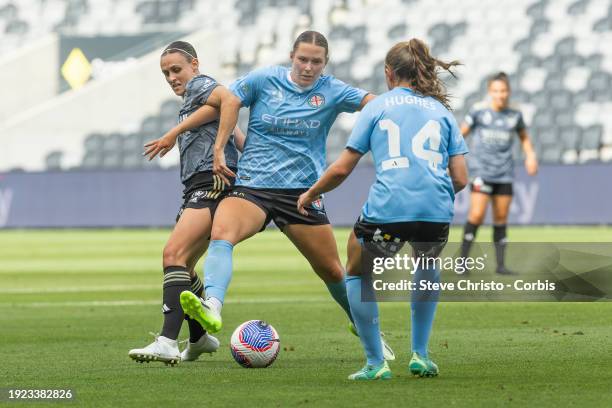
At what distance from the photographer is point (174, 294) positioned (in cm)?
880

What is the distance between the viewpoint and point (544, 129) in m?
32.4

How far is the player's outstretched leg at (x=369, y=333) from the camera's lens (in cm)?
766

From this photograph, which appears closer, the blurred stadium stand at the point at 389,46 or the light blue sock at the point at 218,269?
the light blue sock at the point at 218,269

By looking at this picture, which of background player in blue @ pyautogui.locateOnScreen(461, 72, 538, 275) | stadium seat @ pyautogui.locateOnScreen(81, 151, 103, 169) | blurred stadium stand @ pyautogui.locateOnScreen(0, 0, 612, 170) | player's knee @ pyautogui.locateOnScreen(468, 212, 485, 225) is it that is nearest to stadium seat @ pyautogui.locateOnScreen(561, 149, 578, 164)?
blurred stadium stand @ pyautogui.locateOnScreen(0, 0, 612, 170)

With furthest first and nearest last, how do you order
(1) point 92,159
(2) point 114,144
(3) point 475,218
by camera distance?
(1) point 92,159
(2) point 114,144
(3) point 475,218

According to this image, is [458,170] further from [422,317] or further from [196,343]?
[196,343]

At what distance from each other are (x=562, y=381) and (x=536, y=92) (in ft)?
88.5

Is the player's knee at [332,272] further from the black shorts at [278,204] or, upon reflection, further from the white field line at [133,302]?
the white field line at [133,302]

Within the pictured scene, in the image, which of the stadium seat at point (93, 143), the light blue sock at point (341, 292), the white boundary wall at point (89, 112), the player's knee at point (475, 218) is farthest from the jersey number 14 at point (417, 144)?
the stadium seat at point (93, 143)

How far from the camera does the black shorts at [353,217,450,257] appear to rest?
7.49 m

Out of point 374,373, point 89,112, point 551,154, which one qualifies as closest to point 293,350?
point 374,373

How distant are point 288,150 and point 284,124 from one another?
0.17 metres

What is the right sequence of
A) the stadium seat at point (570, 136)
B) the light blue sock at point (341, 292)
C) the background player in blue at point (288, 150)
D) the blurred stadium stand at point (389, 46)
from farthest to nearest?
the blurred stadium stand at point (389, 46), the stadium seat at point (570, 136), the light blue sock at point (341, 292), the background player in blue at point (288, 150)

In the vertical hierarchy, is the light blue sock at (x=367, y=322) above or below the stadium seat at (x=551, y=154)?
above
